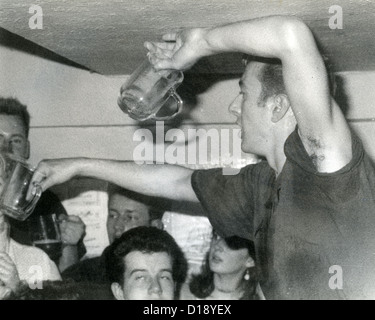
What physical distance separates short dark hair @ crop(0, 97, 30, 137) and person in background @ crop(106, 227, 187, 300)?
0.74 metres

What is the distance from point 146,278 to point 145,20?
706mm

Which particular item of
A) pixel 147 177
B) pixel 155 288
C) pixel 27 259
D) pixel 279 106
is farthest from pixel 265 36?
pixel 27 259

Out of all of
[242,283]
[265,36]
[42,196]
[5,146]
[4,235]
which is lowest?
[242,283]

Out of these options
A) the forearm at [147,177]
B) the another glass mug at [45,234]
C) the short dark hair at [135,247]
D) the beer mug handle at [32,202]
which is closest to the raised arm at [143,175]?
the forearm at [147,177]

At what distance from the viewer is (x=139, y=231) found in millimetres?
1650

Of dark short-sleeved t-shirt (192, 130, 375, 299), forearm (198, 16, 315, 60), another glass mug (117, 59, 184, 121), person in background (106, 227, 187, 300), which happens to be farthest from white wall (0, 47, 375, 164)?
forearm (198, 16, 315, 60)

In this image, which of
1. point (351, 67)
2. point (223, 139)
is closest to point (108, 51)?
point (223, 139)

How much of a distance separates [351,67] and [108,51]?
80 centimetres

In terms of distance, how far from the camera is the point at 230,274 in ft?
6.44

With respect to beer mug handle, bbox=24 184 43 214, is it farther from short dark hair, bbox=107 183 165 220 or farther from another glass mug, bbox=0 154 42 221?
short dark hair, bbox=107 183 165 220

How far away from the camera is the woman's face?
196 cm

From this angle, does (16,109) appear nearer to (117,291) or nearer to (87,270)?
(87,270)

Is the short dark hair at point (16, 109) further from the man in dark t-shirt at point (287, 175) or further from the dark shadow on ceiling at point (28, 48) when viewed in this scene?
the man in dark t-shirt at point (287, 175)

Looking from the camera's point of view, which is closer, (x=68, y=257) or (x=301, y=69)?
(x=301, y=69)
